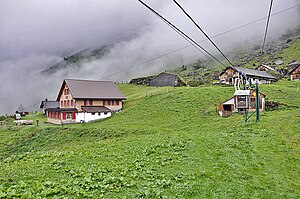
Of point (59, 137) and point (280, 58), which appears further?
point (280, 58)

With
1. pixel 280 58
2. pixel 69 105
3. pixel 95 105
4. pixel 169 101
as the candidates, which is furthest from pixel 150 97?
pixel 280 58

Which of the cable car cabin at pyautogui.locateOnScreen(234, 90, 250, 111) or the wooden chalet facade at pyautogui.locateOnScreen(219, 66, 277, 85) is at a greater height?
the wooden chalet facade at pyautogui.locateOnScreen(219, 66, 277, 85)

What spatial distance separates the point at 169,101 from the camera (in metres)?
51.3

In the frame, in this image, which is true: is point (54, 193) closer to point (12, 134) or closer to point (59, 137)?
point (59, 137)

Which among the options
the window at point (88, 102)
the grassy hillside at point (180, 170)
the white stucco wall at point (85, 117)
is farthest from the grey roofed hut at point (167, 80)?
the grassy hillside at point (180, 170)

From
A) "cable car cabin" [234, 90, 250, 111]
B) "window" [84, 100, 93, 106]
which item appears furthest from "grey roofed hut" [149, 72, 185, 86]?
"cable car cabin" [234, 90, 250, 111]

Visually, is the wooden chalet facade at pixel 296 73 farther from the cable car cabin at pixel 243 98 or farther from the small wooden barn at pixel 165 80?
the cable car cabin at pixel 243 98

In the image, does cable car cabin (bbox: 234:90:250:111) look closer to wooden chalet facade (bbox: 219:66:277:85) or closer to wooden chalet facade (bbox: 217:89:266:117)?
wooden chalet facade (bbox: 217:89:266:117)

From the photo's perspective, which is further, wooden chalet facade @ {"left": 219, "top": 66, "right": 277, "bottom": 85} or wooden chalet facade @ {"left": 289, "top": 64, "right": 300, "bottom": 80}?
wooden chalet facade @ {"left": 289, "top": 64, "right": 300, "bottom": 80}

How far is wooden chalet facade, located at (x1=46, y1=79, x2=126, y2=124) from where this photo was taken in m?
52.1

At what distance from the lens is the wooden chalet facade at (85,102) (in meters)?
52.1

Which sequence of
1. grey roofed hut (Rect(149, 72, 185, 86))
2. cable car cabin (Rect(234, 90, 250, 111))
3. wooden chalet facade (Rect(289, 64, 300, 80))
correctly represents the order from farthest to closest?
grey roofed hut (Rect(149, 72, 185, 86)), wooden chalet facade (Rect(289, 64, 300, 80)), cable car cabin (Rect(234, 90, 250, 111))

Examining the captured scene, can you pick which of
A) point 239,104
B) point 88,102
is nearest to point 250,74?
point 239,104

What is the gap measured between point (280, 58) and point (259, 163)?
13326 centimetres
